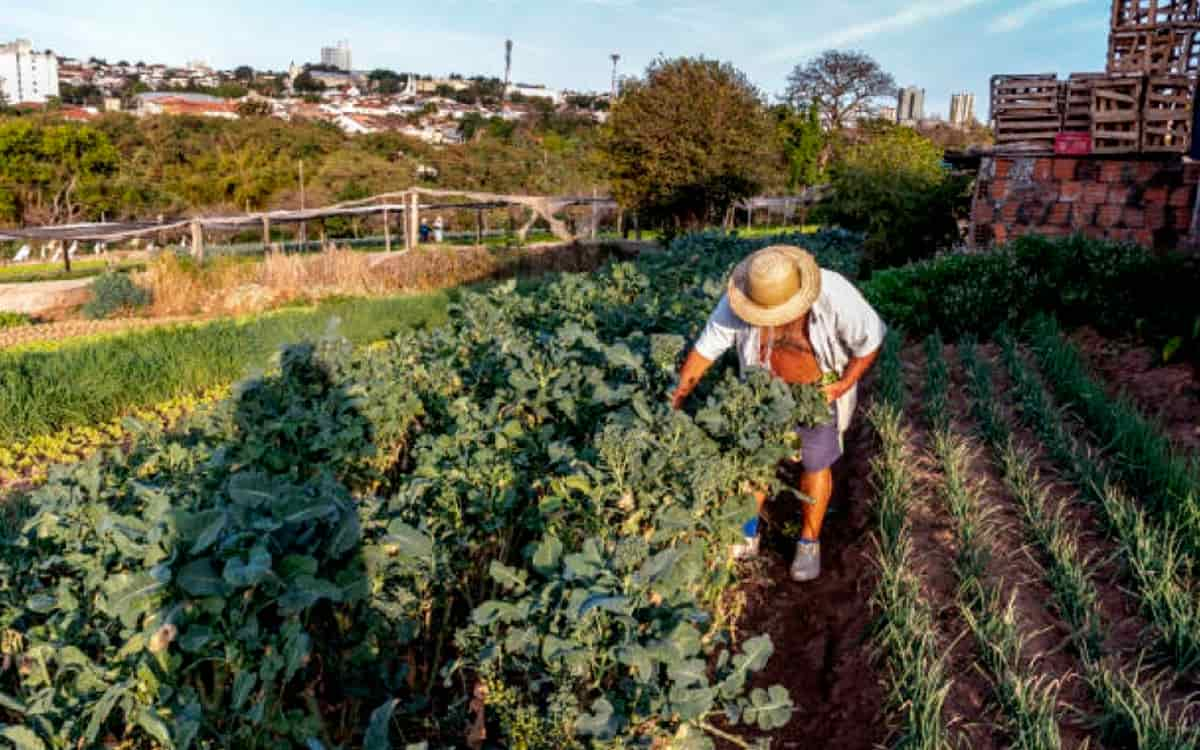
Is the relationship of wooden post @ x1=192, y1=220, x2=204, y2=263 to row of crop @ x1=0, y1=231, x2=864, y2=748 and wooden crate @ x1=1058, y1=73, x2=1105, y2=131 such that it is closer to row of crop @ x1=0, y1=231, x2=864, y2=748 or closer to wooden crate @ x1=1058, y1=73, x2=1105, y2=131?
row of crop @ x1=0, y1=231, x2=864, y2=748

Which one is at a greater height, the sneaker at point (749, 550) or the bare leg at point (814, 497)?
the bare leg at point (814, 497)

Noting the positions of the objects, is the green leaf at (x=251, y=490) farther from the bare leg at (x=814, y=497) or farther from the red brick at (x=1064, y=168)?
the red brick at (x=1064, y=168)

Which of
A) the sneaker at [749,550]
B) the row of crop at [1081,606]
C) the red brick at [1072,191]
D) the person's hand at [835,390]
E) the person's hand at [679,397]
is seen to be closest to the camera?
the row of crop at [1081,606]

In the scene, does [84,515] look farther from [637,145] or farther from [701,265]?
[637,145]

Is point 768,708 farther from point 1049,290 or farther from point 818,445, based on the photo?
point 1049,290

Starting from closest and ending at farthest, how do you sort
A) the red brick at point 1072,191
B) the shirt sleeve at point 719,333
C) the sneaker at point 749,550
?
the shirt sleeve at point 719,333 → the sneaker at point 749,550 → the red brick at point 1072,191

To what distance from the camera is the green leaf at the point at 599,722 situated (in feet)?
6.07

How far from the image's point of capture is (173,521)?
2035mm

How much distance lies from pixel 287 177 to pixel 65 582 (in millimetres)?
42851

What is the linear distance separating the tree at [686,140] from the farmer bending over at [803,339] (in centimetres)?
1576

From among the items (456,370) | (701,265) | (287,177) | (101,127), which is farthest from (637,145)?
(101,127)

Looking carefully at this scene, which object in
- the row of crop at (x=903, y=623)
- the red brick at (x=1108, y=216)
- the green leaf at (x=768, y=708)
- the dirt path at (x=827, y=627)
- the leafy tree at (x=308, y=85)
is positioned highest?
the leafy tree at (x=308, y=85)

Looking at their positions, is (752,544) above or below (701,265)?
below

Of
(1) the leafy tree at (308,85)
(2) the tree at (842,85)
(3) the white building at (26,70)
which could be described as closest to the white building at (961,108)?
(2) the tree at (842,85)
